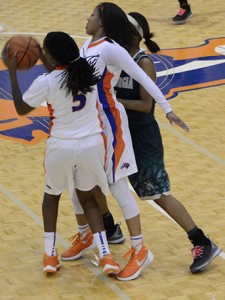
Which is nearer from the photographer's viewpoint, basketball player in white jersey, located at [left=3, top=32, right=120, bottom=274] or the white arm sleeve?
basketball player in white jersey, located at [left=3, top=32, right=120, bottom=274]

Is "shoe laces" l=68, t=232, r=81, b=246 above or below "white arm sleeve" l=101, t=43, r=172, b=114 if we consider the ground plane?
below

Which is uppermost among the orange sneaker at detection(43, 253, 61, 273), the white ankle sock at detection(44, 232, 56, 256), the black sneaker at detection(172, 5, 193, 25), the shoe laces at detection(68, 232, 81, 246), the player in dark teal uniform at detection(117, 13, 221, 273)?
the player in dark teal uniform at detection(117, 13, 221, 273)

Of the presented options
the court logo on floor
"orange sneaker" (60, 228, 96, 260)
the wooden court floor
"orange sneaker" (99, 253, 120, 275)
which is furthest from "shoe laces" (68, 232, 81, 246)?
the court logo on floor

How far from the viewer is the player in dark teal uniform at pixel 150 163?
Answer: 20.8 ft

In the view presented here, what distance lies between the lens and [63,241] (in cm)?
696

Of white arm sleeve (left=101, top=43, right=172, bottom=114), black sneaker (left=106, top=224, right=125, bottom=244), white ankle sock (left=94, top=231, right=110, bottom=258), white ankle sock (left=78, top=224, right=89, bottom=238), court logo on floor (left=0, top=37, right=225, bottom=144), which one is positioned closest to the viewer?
white arm sleeve (left=101, top=43, right=172, bottom=114)

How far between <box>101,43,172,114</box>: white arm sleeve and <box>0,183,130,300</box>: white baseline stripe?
1203mm

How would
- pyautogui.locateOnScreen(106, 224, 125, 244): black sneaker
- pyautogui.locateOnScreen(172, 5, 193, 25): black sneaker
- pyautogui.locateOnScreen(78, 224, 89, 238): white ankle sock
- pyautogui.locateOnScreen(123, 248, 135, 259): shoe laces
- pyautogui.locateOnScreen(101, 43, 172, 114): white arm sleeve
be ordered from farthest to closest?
pyautogui.locateOnScreen(172, 5, 193, 25): black sneaker → pyautogui.locateOnScreen(106, 224, 125, 244): black sneaker → pyautogui.locateOnScreen(78, 224, 89, 238): white ankle sock → pyautogui.locateOnScreen(123, 248, 135, 259): shoe laces → pyautogui.locateOnScreen(101, 43, 172, 114): white arm sleeve

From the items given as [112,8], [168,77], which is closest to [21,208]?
[112,8]

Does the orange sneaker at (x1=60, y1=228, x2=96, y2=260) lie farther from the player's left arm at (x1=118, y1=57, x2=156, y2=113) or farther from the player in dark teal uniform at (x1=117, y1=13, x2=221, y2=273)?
the player's left arm at (x1=118, y1=57, x2=156, y2=113)

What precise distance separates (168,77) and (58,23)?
286cm

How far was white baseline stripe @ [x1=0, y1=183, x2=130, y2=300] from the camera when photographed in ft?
20.2

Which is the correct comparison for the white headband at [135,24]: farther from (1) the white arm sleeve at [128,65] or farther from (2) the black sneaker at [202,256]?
(2) the black sneaker at [202,256]

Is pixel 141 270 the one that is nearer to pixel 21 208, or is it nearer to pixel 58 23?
pixel 21 208
